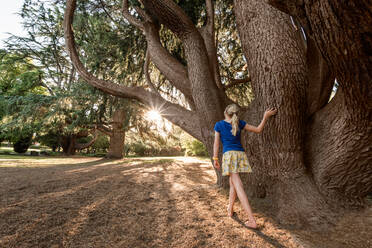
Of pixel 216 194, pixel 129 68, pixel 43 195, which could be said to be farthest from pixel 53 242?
pixel 129 68

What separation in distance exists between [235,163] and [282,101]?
1.04 meters

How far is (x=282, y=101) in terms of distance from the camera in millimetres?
2357

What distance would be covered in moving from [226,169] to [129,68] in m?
5.02

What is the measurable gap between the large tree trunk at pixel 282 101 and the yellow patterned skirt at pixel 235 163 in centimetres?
50

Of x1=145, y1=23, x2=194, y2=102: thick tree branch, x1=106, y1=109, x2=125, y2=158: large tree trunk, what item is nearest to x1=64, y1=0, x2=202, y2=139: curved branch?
x1=145, y1=23, x2=194, y2=102: thick tree branch

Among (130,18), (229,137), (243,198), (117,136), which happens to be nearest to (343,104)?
(229,137)

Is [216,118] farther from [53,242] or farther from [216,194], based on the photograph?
[53,242]

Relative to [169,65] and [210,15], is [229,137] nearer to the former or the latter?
[169,65]

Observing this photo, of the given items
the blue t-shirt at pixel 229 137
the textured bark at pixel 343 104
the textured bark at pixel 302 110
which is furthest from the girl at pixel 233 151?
the textured bark at pixel 343 104

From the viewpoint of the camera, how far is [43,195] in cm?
310

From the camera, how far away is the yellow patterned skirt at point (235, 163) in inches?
92.3

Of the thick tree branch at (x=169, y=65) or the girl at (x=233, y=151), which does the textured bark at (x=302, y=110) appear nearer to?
Result: the girl at (x=233, y=151)

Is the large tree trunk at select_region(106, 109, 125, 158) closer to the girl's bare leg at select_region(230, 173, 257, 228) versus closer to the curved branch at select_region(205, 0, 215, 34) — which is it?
the curved branch at select_region(205, 0, 215, 34)

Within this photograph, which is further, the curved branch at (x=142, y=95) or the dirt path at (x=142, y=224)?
the curved branch at (x=142, y=95)
